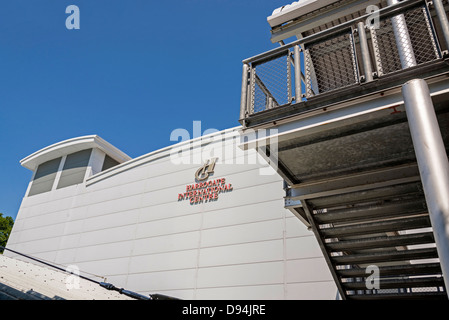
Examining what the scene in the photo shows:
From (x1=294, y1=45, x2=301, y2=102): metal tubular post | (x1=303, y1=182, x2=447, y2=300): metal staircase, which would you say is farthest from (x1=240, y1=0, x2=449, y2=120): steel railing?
(x1=303, y1=182, x2=447, y2=300): metal staircase

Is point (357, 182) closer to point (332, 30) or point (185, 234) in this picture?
point (332, 30)

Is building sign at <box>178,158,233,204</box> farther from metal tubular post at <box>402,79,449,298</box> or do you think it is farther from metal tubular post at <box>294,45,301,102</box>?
metal tubular post at <box>402,79,449,298</box>

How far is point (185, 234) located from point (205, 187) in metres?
1.76

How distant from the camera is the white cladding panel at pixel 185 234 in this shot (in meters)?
9.69

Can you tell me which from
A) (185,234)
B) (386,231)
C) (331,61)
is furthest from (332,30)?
(185,234)

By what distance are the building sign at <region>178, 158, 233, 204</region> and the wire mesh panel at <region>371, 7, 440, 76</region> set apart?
20.9ft

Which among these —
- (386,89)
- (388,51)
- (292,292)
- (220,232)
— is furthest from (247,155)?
(386,89)

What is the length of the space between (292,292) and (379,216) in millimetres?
4317

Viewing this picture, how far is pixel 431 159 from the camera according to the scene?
3227 millimetres

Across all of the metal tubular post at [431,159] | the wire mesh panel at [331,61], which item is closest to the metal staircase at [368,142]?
the metal tubular post at [431,159]

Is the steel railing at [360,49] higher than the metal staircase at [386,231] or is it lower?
higher

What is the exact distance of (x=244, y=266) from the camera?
10148 mm

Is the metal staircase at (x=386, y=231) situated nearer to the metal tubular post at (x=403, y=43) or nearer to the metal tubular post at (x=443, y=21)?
the metal tubular post at (x=403, y=43)
